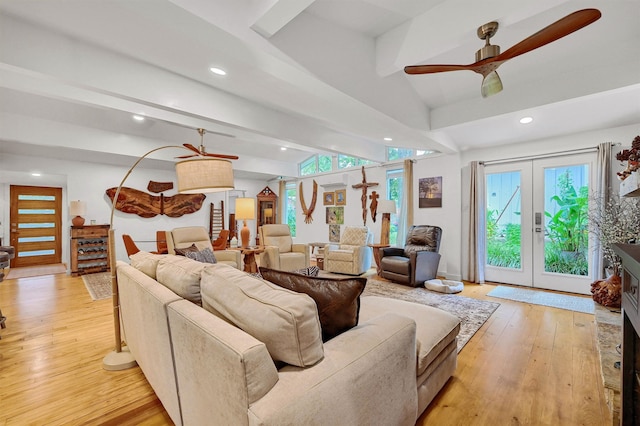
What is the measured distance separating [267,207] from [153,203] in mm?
3048

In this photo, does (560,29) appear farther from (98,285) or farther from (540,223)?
(98,285)

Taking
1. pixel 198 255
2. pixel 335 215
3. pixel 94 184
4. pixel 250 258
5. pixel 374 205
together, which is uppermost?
pixel 94 184

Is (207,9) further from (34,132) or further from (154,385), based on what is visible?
(34,132)

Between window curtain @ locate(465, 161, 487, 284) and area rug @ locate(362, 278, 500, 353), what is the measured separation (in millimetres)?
1074

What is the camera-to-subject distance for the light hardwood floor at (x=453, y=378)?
5.44 ft

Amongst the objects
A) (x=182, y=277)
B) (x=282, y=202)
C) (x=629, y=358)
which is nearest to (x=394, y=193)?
(x=282, y=202)

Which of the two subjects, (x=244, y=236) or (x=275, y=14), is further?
(x=244, y=236)

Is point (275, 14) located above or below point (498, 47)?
above

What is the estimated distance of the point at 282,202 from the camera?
8.48 m

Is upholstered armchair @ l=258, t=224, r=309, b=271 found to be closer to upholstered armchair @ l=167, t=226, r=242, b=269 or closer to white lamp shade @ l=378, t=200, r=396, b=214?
upholstered armchair @ l=167, t=226, r=242, b=269

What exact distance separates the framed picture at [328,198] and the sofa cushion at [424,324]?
509 cm

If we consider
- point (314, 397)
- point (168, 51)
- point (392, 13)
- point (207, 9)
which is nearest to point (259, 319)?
point (314, 397)

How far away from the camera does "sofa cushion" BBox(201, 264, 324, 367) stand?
3.27 ft

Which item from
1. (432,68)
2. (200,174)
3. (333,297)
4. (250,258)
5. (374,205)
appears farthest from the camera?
(374,205)
